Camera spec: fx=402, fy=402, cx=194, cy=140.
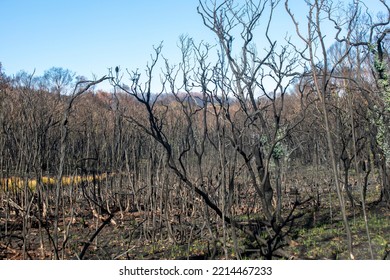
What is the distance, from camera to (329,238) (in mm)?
5422

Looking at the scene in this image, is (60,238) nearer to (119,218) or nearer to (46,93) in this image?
(119,218)

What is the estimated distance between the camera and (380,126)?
696 centimetres

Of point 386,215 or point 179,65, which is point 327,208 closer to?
point 386,215

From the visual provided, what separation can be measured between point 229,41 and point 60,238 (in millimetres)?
3646

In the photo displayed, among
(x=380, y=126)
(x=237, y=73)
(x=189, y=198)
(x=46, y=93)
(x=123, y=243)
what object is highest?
(x=46, y=93)

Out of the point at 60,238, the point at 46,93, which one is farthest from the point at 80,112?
the point at 60,238

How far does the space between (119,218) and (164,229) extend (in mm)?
1452

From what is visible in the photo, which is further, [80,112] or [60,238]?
[80,112]

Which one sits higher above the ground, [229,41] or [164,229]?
[229,41]

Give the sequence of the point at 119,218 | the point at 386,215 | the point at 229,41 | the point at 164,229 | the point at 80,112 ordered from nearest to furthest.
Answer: the point at 229,41 < the point at 164,229 < the point at 386,215 < the point at 119,218 < the point at 80,112

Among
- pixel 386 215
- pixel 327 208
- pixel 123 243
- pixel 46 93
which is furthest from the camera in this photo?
pixel 46 93

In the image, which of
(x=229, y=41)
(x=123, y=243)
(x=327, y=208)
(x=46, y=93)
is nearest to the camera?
(x=229, y=41)

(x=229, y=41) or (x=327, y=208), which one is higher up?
(x=229, y=41)
